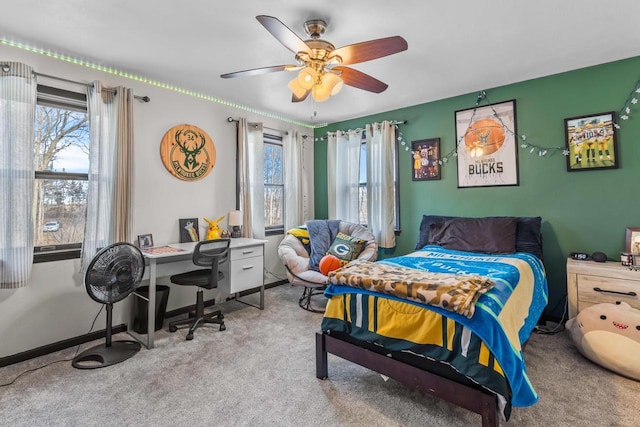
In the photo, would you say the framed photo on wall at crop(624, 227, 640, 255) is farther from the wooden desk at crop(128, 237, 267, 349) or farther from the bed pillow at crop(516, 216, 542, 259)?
the wooden desk at crop(128, 237, 267, 349)

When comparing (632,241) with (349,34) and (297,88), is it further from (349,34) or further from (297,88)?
(297,88)

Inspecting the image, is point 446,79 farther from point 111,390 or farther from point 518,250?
point 111,390

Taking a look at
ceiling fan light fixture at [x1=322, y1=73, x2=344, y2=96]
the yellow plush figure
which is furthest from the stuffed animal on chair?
the yellow plush figure

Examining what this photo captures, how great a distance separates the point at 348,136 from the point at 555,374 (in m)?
3.56

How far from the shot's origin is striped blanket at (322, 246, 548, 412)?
1.48 m

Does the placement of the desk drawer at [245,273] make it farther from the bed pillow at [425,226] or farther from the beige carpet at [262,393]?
the bed pillow at [425,226]

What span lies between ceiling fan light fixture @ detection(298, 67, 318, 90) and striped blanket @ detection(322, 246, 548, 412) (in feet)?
4.49

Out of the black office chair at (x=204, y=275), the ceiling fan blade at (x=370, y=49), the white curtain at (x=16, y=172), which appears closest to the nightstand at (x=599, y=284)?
the ceiling fan blade at (x=370, y=49)

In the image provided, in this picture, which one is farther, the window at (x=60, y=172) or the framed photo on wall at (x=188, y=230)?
the framed photo on wall at (x=188, y=230)

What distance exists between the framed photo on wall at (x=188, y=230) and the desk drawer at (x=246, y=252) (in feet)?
1.94

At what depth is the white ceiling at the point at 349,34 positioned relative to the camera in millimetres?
2016

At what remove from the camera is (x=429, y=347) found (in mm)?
1674

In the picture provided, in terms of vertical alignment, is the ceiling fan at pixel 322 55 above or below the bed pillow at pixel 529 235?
above

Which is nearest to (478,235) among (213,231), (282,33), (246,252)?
(246,252)
